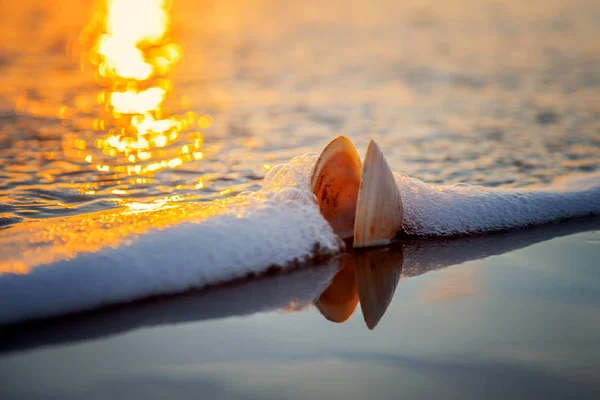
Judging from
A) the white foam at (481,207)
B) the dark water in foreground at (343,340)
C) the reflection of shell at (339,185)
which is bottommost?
the dark water in foreground at (343,340)

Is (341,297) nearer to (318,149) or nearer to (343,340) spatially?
(343,340)

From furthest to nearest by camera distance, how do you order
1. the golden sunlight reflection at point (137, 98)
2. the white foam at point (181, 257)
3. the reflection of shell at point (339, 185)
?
the golden sunlight reflection at point (137, 98) < the reflection of shell at point (339, 185) < the white foam at point (181, 257)

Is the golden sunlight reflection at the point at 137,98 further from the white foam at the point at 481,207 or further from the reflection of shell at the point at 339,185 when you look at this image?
the white foam at the point at 481,207

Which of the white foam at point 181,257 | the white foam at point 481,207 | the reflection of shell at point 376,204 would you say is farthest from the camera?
the white foam at point 481,207

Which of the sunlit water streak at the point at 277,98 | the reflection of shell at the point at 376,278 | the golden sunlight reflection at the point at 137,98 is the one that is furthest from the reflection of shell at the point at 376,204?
the golden sunlight reflection at the point at 137,98

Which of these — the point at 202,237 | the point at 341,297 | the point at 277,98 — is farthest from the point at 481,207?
the point at 277,98
